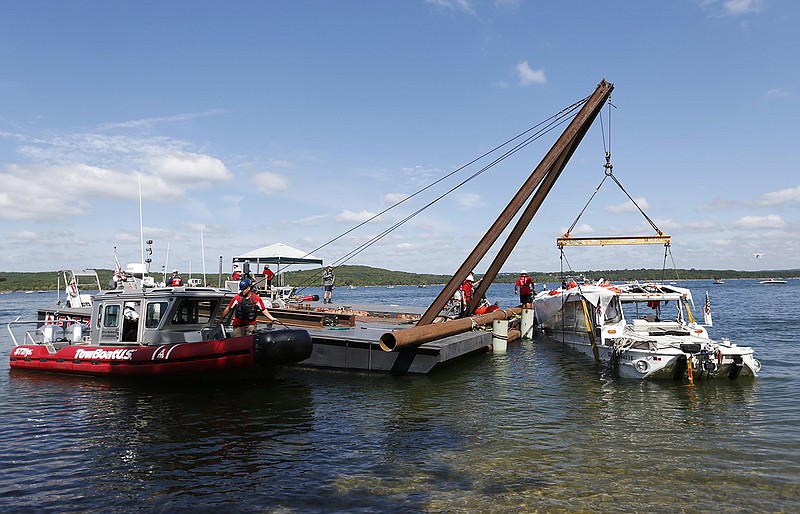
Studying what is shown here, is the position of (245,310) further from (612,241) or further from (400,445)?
(612,241)

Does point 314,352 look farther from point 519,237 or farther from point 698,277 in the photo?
point 698,277

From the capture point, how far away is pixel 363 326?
18.4 m

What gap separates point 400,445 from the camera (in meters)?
8.98

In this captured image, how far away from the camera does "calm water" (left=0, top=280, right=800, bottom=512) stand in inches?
271

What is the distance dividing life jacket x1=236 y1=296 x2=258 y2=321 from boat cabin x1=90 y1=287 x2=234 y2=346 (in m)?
1.36

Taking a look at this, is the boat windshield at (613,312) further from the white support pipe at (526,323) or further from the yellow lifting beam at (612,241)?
the white support pipe at (526,323)

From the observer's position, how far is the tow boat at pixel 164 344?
506 inches

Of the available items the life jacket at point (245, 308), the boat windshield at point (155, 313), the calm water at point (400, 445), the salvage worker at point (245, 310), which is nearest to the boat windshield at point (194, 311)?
the boat windshield at point (155, 313)

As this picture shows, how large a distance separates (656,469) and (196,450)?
7.05m

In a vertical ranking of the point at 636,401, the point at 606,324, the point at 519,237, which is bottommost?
the point at 636,401

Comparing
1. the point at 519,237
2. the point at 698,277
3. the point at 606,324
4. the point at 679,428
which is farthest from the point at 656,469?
the point at 698,277

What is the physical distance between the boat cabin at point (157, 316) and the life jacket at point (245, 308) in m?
1.36

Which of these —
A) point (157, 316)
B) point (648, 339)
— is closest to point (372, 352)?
point (157, 316)

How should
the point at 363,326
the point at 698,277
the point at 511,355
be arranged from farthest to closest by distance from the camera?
the point at 698,277, the point at 511,355, the point at 363,326
